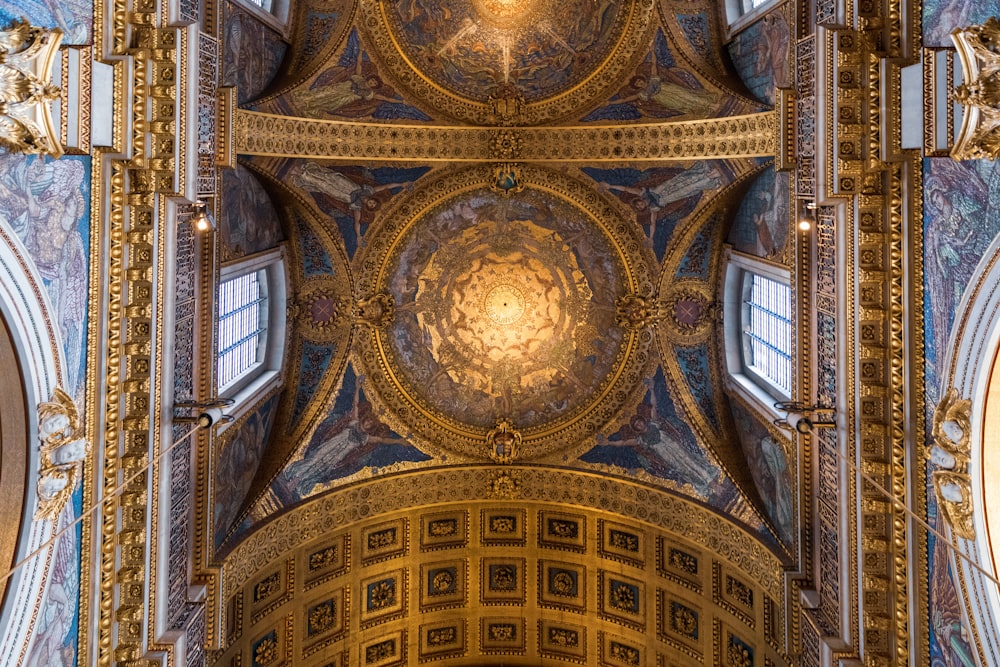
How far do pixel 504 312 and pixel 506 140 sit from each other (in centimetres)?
364

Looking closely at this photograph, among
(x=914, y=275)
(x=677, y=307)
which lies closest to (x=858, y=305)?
(x=914, y=275)

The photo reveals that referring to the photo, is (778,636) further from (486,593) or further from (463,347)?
(463,347)

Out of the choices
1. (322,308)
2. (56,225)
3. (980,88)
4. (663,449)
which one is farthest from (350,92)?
(980,88)

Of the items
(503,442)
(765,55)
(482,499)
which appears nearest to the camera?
(765,55)

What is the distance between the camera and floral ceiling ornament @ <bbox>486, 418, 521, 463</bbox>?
14656 millimetres

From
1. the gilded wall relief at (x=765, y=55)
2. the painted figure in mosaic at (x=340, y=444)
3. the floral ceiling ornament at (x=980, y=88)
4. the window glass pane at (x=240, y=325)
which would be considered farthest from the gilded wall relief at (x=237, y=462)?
the floral ceiling ornament at (x=980, y=88)

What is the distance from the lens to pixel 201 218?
9.84 metres

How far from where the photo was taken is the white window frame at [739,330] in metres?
12.5

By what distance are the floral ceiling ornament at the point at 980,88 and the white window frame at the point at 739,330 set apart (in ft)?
18.3

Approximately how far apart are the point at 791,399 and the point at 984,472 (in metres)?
3.77

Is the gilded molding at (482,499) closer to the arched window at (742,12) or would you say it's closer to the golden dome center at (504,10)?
the arched window at (742,12)

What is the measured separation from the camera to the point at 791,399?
37.1 ft

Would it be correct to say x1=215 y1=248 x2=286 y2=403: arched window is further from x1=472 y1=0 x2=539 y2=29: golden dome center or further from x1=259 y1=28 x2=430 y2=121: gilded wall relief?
x1=472 y1=0 x2=539 y2=29: golden dome center

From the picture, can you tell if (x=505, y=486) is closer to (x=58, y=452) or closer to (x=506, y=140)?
(x=506, y=140)
